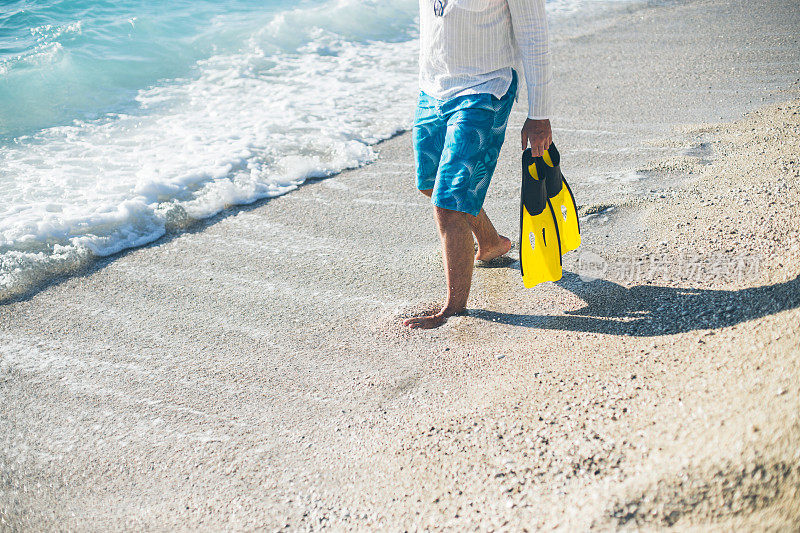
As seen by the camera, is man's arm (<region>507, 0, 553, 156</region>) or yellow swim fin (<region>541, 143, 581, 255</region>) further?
yellow swim fin (<region>541, 143, 581, 255</region>)

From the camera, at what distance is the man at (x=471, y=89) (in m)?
2.55

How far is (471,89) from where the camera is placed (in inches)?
104

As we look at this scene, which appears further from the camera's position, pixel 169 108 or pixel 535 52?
pixel 169 108

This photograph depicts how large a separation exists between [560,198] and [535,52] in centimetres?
78

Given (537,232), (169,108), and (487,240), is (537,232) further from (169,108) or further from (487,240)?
(169,108)

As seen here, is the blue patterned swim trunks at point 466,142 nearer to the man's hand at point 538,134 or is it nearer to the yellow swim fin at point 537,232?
the man's hand at point 538,134

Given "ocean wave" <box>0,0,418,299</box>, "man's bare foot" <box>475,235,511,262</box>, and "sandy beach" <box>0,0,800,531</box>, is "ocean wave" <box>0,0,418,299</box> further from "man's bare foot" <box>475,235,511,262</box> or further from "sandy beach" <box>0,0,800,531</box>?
"man's bare foot" <box>475,235,511,262</box>

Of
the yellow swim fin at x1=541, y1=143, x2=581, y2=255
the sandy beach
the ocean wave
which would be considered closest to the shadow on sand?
the sandy beach

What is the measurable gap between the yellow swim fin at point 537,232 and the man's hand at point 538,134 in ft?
0.44

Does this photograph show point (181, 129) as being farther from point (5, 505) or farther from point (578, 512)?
point (578, 512)

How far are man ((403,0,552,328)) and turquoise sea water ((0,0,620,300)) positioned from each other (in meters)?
2.42

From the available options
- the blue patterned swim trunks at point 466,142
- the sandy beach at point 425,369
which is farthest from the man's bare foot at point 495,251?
the blue patterned swim trunks at point 466,142

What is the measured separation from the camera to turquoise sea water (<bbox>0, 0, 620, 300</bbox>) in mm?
4484

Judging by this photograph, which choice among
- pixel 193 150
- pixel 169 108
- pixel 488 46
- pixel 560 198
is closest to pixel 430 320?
pixel 560 198
